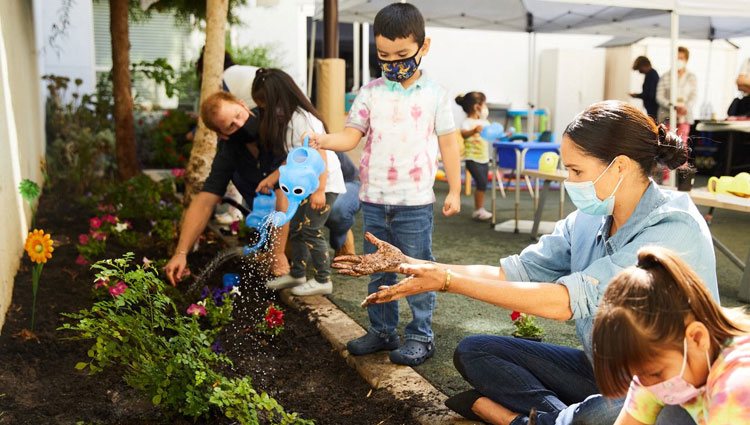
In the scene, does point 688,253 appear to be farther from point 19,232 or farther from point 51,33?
point 51,33

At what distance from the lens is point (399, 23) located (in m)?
3.10

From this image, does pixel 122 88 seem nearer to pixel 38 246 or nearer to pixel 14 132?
pixel 14 132

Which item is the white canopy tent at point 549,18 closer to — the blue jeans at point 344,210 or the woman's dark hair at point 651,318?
the blue jeans at point 344,210

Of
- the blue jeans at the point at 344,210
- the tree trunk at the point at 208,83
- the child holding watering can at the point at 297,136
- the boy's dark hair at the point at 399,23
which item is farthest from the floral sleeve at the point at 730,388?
the tree trunk at the point at 208,83

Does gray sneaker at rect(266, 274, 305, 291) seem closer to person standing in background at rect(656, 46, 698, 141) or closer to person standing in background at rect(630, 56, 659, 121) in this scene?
person standing in background at rect(656, 46, 698, 141)

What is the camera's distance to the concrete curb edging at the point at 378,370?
2.73m

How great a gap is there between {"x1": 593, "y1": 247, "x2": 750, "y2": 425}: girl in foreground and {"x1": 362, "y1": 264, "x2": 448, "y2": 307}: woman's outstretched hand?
55 centimetres

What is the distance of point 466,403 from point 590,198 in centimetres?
90

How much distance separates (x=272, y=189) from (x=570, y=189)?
2225mm

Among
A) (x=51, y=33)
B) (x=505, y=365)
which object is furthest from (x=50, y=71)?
(x=505, y=365)

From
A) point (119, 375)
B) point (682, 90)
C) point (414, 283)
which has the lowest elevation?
point (119, 375)

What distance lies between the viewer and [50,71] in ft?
34.6

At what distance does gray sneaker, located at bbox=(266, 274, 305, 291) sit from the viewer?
4.44 meters

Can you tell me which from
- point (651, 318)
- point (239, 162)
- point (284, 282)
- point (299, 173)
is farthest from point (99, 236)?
point (651, 318)
